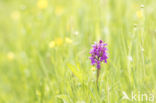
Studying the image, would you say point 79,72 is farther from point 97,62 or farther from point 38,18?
point 38,18

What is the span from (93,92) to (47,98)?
0.58 m

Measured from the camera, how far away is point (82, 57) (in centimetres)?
191

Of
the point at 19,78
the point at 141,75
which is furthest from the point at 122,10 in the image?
the point at 141,75

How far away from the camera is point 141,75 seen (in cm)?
134

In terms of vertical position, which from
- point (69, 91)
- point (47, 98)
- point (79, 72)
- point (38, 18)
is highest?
point (38, 18)

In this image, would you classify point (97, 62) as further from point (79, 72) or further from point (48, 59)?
point (48, 59)

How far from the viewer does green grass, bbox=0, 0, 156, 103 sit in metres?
1.35

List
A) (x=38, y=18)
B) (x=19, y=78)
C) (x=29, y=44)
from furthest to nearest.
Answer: (x=38, y=18) → (x=29, y=44) → (x=19, y=78)

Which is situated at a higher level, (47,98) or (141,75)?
(141,75)

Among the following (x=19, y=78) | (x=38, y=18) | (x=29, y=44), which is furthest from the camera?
(x=38, y=18)

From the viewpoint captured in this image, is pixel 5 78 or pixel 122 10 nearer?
pixel 5 78

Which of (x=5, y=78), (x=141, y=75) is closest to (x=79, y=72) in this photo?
(x=141, y=75)

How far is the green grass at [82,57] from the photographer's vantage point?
1.35 m

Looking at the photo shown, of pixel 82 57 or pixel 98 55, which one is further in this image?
pixel 82 57
